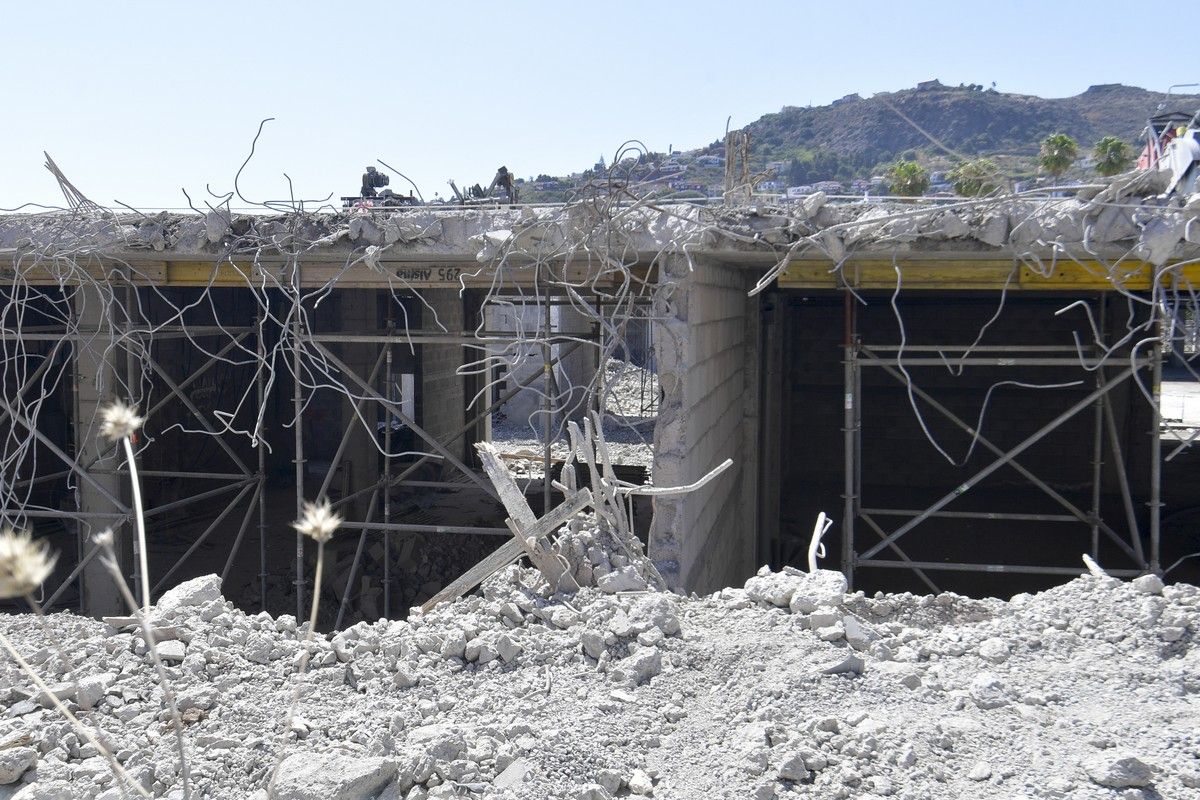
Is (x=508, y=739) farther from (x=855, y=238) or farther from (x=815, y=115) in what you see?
(x=815, y=115)

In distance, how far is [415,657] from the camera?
4.66 m

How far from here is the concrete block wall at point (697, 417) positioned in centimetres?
625

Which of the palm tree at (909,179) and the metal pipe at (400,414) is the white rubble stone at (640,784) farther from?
the palm tree at (909,179)

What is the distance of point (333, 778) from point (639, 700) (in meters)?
1.24

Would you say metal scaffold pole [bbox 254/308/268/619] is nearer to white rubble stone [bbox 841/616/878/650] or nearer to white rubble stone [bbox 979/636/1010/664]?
white rubble stone [bbox 841/616/878/650]

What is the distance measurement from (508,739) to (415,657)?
0.86 metres

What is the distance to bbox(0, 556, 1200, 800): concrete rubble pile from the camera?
367 centimetres

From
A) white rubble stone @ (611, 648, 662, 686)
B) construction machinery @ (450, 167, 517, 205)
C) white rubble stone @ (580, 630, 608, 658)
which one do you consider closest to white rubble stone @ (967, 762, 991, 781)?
white rubble stone @ (611, 648, 662, 686)

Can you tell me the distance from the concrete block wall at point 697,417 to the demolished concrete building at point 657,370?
3cm

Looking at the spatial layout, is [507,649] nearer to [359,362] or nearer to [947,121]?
[359,362]

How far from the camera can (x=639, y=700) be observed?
4.24 meters

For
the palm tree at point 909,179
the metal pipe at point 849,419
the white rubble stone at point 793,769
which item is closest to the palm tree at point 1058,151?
the palm tree at point 909,179

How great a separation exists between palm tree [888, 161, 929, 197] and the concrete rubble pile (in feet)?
44.4

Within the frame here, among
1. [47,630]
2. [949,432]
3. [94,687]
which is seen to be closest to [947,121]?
[949,432]
